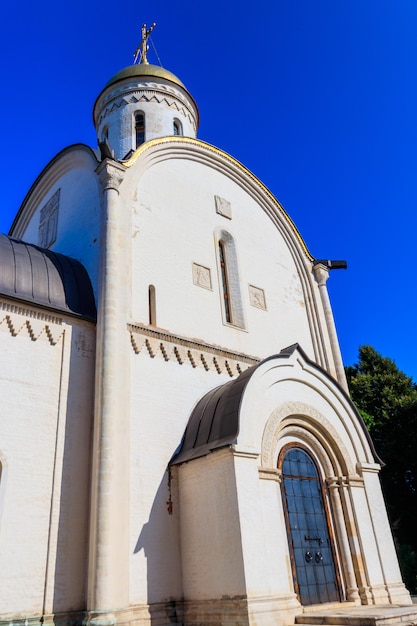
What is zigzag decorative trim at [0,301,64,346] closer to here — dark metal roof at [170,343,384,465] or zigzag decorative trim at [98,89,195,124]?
dark metal roof at [170,343,384,465]

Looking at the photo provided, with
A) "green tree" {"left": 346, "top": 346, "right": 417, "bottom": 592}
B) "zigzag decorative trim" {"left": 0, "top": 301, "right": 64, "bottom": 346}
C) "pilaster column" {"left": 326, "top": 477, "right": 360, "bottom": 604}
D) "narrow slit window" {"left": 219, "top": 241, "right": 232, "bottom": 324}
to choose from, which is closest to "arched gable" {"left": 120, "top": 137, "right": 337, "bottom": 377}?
"narrow slit window" {"left": 219, "top": 241, "right": 232, "bottom": 324}

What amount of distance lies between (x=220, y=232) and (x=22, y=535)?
26.4 feet

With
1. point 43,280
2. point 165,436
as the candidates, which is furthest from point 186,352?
point 43,280

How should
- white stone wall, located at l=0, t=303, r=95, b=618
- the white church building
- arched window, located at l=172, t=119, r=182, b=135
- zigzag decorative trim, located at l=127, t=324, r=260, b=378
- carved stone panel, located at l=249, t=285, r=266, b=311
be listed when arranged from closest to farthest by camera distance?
white stone wall, located at l=0, t=303, r=95, b=618 < the white church building < zigzag decorative trim, located at l=127, t=324, r=260, b=378 < carved stone panel, located at l=249, t=285, r=266, b=311 < arched window, located at l=172, t=119, r=182, b=135

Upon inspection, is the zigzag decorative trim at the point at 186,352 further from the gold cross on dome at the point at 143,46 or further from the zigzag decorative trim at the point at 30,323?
the gold cross on dome at the point at 143,46

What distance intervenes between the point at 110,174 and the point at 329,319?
6.93 meters

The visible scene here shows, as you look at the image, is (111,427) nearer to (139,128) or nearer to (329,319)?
(329,319)

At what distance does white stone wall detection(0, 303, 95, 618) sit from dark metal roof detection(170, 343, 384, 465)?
5.76 ft

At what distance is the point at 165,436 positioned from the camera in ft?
30.1

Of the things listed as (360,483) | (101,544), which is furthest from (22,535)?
(360,483)

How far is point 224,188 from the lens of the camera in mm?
13742

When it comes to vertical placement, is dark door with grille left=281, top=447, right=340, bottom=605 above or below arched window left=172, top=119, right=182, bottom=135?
below

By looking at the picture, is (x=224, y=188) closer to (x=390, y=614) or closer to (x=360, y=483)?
(x=360, y=483)

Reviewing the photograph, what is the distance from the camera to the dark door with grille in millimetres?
8664
